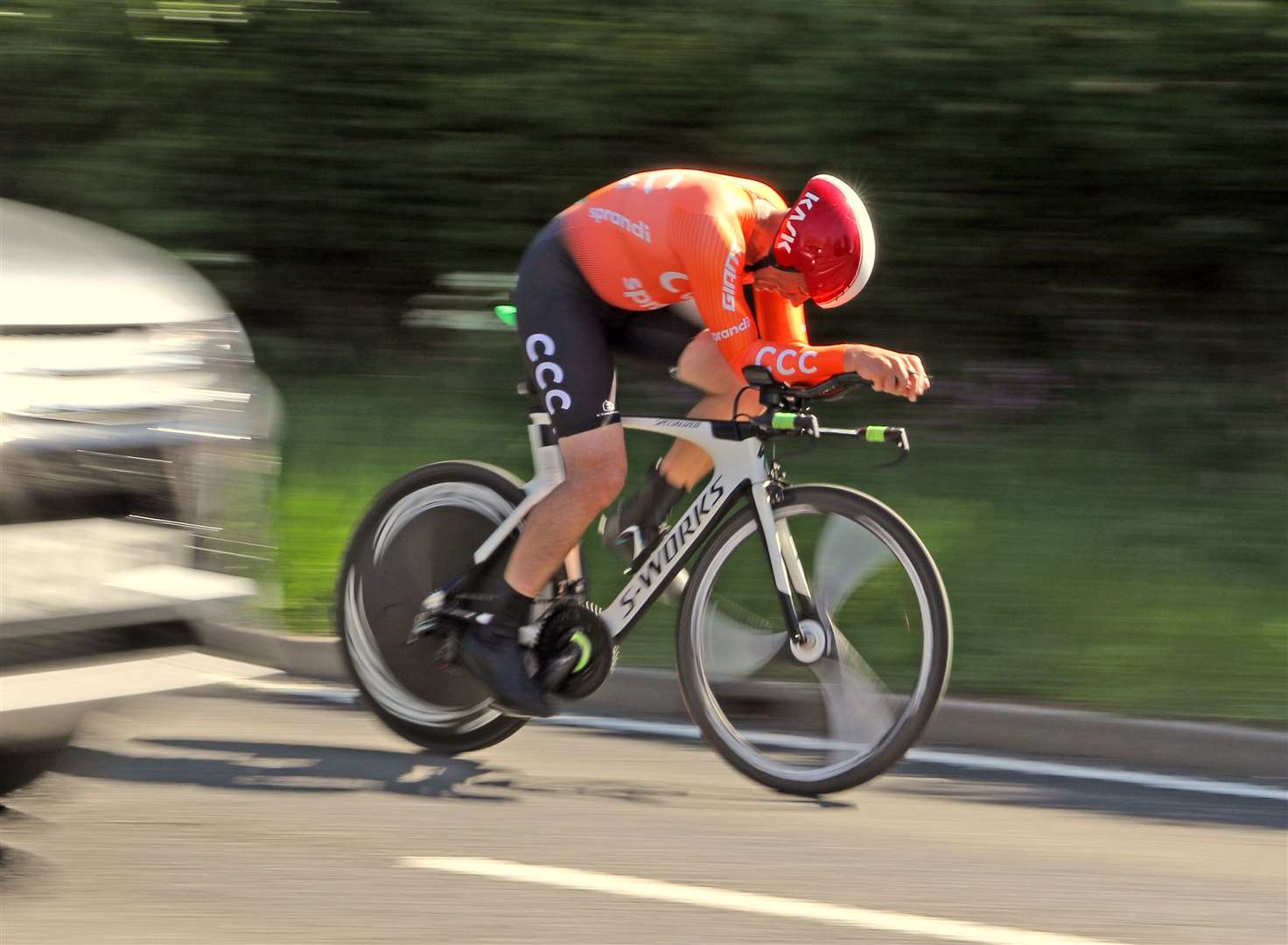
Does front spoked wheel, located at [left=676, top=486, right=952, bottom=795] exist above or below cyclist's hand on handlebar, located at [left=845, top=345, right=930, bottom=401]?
below

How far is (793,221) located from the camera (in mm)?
4508

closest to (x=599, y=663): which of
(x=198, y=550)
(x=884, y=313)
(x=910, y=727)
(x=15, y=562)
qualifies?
(x=910, y=727)

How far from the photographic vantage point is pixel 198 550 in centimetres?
423

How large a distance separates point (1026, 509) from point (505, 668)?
320 centimetres

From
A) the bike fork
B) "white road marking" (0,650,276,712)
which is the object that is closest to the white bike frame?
the bike fork

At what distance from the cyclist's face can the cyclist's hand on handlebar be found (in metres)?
0.30

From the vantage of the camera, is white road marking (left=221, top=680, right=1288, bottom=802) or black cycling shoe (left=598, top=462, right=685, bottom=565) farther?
white road marking (left=221, top=680, right=1288, bottom=802)

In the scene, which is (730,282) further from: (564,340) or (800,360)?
(564,340)

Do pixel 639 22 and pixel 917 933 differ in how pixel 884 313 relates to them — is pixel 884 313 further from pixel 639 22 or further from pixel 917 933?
pixel 917 933

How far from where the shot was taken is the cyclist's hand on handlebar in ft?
14.1

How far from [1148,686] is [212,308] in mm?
3313

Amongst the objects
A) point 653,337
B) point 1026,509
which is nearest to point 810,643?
point 653,337

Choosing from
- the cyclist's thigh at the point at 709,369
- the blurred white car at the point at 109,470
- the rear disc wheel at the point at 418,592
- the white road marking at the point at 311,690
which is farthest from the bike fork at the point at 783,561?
the white road marking at the point at 311,690

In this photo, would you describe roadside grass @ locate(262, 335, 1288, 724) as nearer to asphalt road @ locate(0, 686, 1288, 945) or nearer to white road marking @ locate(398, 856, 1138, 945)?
asphalt road @ locate(0, 686, 1288, 945)
